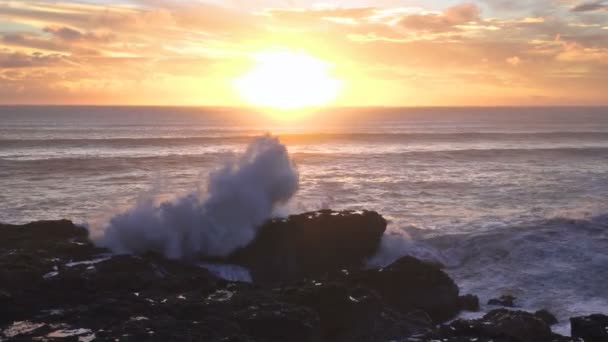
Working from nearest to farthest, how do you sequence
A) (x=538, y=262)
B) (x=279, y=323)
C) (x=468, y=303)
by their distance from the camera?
(x=279, y=323) < (x=468, y=303) < (x=538, y=262)

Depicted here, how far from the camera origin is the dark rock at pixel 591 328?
971 cm

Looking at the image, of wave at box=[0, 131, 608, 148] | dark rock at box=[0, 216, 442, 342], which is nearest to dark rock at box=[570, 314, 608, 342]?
dark rock at box=[0, 216, 442, 342]

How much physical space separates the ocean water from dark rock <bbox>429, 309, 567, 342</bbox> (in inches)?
120

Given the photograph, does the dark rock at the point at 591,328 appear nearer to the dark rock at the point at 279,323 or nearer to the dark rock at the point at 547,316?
the dark rock at the point at 547,316

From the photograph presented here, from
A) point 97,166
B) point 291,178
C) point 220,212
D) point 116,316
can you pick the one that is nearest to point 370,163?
point 97,166

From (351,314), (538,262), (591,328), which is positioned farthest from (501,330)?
(538,262)

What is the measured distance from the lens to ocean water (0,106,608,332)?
15445 mm

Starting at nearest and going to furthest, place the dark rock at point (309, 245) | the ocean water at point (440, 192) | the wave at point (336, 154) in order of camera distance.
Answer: the dark rock at point (309, 245) → the ocean water at point (440, 192) → the wave at point (336, 154)

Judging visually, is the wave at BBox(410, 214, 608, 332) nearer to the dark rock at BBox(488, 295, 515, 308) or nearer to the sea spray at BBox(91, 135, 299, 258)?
the dark rock at BBox(488, 295, 515, 308)

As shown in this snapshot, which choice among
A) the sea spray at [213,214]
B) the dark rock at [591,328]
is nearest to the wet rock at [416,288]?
the dark rock at [591,328]

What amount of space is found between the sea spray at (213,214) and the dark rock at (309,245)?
477 mm

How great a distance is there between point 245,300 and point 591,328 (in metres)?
6.09

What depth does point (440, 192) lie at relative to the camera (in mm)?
26812

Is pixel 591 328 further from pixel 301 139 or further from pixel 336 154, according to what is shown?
pixel 301 139
